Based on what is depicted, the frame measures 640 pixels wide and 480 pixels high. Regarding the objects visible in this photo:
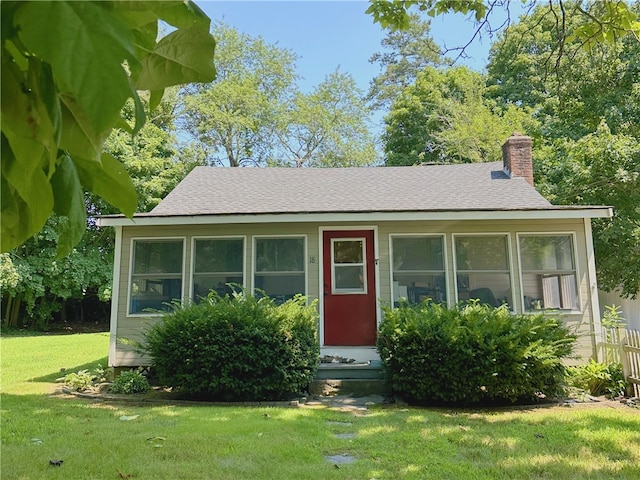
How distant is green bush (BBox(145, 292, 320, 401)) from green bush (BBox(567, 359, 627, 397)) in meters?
4.36

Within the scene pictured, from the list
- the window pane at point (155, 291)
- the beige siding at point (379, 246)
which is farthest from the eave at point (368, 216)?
the window pane at point (155, 291)

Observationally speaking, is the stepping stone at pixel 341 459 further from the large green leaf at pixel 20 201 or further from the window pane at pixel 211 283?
the window pane at pixel 211 283

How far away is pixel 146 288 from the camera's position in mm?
8914

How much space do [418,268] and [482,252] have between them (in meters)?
1.28

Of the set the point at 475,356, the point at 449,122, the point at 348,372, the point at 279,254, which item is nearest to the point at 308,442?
the point at 475,356

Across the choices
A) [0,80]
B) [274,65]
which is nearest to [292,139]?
[274,65]

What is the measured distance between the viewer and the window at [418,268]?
8.79 meters

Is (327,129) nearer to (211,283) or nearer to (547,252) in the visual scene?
(211,283)

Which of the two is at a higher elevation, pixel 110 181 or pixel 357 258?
pixel 357 258

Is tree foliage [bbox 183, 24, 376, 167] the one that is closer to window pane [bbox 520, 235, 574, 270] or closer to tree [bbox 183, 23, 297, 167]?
tree [bbox 183, 23, 297, 167]

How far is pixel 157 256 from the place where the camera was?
9.01m

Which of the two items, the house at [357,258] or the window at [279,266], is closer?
the house at [357,258]

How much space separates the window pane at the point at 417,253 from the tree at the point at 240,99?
20.5m

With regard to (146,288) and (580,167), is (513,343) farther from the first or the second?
(580,167)
